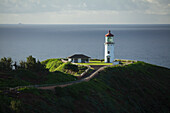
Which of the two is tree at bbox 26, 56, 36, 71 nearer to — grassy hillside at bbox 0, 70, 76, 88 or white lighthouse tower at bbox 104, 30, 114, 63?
grassy hillside at bbox 0, 70, 76, 88

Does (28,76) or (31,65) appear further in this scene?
(31,65)

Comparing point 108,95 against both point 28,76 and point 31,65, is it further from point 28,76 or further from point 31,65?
point 31,65

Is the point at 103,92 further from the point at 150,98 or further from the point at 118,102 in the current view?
the point at 150,98

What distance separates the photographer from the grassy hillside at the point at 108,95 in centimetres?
2917

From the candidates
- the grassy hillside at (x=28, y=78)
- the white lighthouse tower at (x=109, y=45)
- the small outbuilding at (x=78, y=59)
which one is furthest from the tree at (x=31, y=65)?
the white lighthouse tower at (x=109, y=45)

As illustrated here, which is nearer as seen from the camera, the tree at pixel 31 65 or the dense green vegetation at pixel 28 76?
the dense green vegetation at pixel 28 76

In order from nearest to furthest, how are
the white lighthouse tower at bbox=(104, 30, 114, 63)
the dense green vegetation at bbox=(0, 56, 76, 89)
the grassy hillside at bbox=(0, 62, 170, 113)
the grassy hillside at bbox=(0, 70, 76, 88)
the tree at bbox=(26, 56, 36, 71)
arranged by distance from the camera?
the grassy hillside at bbox=(0, 62, 170, 113) < the grassy hillside at bbox=(0, 70, 76, 88) < the dense green vegetation at bbox=(0, 56, 76, 89) < the tree at bbox=(26, 56, 36, 71) < the white lighthouse tower at bbox=(104, 30, 114, 63)

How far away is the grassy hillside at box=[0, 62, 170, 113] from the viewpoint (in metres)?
29.2

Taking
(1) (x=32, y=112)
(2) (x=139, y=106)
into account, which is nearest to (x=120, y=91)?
(2) (x=139, y=106)

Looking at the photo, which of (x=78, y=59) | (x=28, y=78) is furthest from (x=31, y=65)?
(x=78, y=59)

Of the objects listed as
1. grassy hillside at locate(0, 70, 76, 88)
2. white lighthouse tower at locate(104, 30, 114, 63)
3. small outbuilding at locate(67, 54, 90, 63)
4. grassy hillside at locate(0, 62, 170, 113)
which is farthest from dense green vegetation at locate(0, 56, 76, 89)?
white lighthouse tower at locate(104, 30, 114, 63)

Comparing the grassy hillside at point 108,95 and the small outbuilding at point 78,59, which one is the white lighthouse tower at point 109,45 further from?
the grassy hillside at point 108,95

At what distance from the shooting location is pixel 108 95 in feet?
134

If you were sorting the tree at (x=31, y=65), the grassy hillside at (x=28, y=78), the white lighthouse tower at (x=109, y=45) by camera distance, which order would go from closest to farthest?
1. the grassy hillside at (x=28, y=78)
2. the tree at (x=31, y=65)
3. the white lighthouse tower at (x=109, y=45)
